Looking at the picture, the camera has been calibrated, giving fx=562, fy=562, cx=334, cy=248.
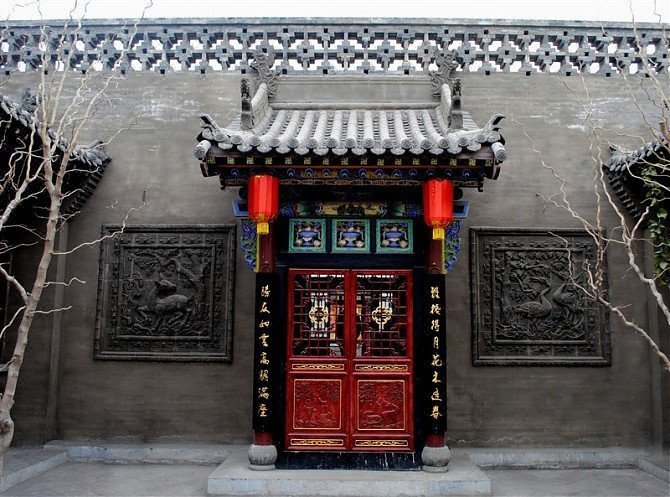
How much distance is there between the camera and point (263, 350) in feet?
17.6

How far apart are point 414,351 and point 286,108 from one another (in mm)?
3317

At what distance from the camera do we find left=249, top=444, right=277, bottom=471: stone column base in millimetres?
5254

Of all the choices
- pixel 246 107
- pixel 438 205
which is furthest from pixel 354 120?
pixel 438 205

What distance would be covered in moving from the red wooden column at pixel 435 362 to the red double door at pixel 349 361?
0.24m

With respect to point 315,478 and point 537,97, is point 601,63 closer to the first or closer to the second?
point 537,97

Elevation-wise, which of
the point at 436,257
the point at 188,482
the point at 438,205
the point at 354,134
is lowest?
the point at 188,482

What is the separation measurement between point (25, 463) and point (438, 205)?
481 cm

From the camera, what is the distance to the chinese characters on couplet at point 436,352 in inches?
209

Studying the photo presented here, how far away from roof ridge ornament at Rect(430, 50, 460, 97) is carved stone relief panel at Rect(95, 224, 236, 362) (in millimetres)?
3015

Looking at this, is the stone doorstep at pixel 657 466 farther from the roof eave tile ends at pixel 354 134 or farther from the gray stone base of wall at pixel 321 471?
the roof eave tile ends at pixel 354 134

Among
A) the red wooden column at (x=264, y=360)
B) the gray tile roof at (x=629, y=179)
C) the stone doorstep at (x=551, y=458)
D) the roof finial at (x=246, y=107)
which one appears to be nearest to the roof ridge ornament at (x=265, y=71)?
the roof finial at (x=246, y=107)

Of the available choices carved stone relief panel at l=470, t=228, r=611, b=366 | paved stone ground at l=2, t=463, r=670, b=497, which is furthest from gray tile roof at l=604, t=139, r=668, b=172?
paved stone ground at l=2, t=463, r=670, b=497

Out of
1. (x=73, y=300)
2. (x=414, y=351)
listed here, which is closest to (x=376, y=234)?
(x=414, y=351)

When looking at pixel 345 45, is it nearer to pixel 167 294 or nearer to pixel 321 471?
pixel 167 294
